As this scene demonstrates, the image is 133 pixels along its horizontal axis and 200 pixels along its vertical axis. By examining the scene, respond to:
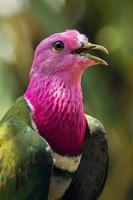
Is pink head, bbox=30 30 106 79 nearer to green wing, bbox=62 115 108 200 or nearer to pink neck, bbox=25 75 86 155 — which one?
pink neck, bbox=25 75 86 155

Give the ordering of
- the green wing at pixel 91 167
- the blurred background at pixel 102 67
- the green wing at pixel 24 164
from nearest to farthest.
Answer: the green wing at pixel 24 164 < the green wing at pixel 91 167 < the blurred background at pixel 102 67

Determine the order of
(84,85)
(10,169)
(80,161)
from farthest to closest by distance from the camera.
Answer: (84,85), (80,161), (10,169)

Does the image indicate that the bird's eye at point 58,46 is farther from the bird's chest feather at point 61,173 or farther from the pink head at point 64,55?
the bird's chest feather at point 61,173

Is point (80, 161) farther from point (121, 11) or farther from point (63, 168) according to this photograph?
point (121, 11)

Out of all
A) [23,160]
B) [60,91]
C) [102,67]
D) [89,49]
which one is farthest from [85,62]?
[102,67]

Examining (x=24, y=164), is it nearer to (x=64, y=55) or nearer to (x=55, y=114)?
(x=55, y=114)

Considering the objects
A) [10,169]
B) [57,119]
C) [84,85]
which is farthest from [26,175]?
[84,85]

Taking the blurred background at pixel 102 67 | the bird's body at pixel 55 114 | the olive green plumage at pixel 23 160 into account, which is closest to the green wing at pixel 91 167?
the bird's body at pixel 55 114
